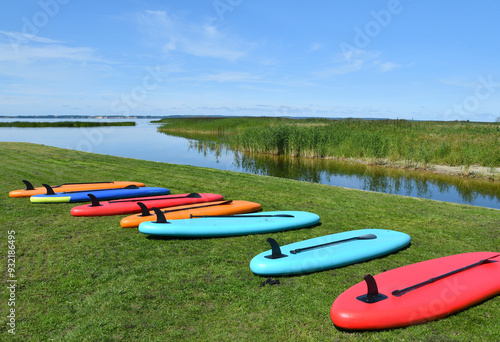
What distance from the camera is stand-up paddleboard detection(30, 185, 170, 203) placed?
5.45m

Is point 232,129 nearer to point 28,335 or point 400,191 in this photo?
point 400,191

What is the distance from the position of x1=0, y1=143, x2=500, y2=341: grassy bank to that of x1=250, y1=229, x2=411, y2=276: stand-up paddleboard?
0.31 feet

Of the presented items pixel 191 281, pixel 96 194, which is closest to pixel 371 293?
pixel 191 281

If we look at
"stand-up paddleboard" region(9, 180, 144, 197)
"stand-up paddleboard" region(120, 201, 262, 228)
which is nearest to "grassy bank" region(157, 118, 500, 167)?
"stand-up paddleboard" region(120, 201, 262, 228)

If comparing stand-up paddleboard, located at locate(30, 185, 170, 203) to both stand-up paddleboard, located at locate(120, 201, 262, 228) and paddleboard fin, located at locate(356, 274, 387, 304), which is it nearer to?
stand-up paddleboard, located at locate(120, 201, 262, 228)

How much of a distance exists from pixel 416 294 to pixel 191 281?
1.91 metres

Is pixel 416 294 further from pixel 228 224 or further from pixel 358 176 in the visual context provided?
pixel 358 176

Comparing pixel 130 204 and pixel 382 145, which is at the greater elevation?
pixel 382 145

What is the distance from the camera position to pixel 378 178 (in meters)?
11.8

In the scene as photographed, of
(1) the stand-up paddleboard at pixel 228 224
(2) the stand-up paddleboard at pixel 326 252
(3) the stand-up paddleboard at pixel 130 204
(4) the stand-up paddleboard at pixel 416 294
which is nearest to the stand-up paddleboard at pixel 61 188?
(3) the stand-up paddleboard at pixel 130 204

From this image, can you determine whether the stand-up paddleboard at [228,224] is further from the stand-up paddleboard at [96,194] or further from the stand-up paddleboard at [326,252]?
the stand-up paddleboard at [96,194]

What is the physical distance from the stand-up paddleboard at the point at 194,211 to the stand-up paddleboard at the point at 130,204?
195 millimetres

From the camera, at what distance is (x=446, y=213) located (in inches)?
215

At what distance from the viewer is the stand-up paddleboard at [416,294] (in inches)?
95.6
